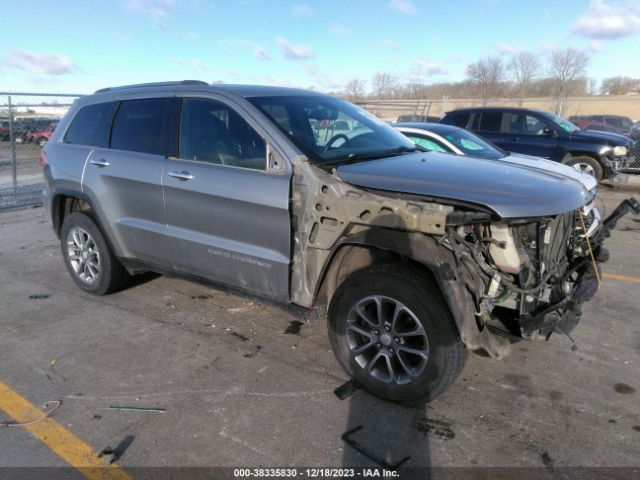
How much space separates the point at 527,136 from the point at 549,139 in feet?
1.60

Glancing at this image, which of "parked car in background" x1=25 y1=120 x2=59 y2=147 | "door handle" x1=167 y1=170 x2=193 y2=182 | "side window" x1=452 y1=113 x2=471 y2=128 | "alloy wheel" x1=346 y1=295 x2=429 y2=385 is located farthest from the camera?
"side window" x1=452 y1=113 x2=471 y2=128

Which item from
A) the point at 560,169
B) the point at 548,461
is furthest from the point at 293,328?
the point at 560,169

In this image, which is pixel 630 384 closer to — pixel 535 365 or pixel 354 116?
pixel 535 365

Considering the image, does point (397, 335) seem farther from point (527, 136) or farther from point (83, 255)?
point (527, 136)

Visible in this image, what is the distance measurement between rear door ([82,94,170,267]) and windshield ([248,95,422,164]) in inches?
41.2

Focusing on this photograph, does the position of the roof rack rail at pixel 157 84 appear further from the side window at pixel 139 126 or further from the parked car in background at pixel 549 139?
the parked car in background at pixel 549 139

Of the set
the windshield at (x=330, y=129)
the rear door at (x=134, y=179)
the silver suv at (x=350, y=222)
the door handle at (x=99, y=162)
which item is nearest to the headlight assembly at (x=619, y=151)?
the silver suv at (x=350, y=222)

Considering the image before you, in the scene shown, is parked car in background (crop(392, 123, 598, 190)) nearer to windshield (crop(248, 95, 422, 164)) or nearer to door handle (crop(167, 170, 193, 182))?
windshield (crop(248, 95, 422, 164))

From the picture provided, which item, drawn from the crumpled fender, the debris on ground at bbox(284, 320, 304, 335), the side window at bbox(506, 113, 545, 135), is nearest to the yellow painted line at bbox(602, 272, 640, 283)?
the crumpled fender

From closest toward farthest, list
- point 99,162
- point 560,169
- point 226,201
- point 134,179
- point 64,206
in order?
point 226,201, point 134,179, point 99,162, point 64,206, point 560,169

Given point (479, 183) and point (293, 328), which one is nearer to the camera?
point (479, 183)

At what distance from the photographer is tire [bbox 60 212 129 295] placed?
4695 mm

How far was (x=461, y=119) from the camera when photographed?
11961 millimetres

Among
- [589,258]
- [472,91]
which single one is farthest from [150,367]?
[472,91]
